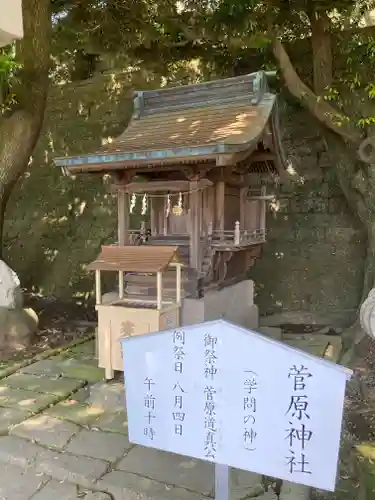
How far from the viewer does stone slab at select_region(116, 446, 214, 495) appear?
323 cm

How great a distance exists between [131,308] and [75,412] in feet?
4.19

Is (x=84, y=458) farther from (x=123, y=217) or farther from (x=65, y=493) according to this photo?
(x=123, y=217)

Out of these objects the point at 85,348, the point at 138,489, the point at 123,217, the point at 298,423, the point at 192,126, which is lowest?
the point at 85,348

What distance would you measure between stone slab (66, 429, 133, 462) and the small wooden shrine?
190 centimetres

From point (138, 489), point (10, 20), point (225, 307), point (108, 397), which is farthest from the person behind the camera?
point (225, 307)

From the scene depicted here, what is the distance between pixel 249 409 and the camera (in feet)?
7.75

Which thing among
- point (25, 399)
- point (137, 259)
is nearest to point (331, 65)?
point (137, 259)

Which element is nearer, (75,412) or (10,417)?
(10,417)

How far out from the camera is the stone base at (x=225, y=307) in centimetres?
560

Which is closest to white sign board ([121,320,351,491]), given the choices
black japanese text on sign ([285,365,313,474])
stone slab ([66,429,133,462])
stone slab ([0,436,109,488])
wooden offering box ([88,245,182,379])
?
black japanese text on sign ([285,365,313,474])

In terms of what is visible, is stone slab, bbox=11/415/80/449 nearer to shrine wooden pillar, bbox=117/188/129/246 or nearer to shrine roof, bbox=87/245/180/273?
shrine roof, bbox=87/245/180/273

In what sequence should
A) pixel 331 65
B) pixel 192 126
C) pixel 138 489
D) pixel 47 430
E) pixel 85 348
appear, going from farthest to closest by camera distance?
pixel 331 65 < pixel 85 348 < pixel 192 126 < pixel 47 430 < pixel 138 489

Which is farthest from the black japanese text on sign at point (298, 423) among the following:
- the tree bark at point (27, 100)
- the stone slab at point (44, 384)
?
the tree bark at point (27, 100)

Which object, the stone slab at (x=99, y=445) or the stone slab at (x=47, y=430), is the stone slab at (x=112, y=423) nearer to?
the stone slab at (x=99, y=445)
